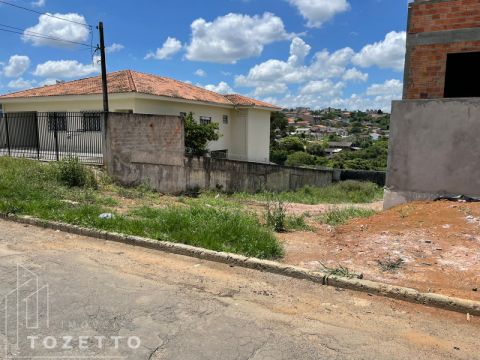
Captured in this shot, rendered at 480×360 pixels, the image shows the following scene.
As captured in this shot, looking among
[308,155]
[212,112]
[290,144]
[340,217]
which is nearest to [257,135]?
[212,112]

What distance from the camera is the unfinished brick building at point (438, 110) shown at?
759 cm

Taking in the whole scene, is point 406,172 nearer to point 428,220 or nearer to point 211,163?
point 428,220

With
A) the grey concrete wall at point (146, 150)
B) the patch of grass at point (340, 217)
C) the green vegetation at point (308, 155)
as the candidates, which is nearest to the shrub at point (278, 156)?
the green vegetation at point (308, 155)

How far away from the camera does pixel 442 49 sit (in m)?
7.98

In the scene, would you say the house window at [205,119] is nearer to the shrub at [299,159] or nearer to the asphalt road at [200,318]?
the shrub at [299,159]

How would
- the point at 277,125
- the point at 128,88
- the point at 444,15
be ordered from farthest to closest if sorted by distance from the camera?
the point at 277,125 → the point at 128,88 → the point at 444,15

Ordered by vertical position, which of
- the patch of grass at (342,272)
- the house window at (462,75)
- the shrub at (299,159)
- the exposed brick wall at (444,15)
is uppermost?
the exposed brick wall at (444,15)

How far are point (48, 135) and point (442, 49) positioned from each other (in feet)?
56.3

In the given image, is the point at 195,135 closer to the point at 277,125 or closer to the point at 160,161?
the point at 160,161

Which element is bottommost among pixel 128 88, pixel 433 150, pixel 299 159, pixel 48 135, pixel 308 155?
pixel 299 159

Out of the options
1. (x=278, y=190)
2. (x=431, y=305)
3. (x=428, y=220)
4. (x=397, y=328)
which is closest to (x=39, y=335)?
(x=397, y=328)

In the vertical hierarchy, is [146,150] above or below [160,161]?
above

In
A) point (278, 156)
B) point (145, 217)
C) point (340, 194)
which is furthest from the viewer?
point (278, 156)

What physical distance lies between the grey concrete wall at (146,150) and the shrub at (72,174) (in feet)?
5.92
